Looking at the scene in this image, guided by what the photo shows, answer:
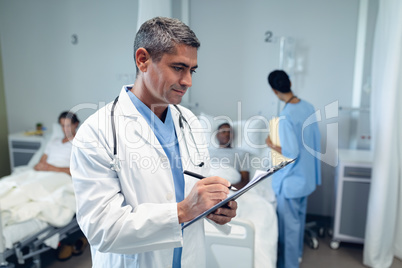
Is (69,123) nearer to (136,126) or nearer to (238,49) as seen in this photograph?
(238,49)

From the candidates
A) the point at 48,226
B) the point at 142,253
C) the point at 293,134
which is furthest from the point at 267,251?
the point at 48,226

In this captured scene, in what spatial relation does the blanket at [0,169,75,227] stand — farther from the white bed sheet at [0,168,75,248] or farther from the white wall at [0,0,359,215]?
the white wall at [0,0,359,215]

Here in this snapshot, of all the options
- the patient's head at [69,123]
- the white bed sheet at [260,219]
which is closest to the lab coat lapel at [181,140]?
the white bed sheet at [260,219]

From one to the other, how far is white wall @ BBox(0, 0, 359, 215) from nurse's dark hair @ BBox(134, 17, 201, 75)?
1437mm

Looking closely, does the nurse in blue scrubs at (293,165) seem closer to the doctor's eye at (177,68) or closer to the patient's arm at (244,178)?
the patient's arm at (244,178)

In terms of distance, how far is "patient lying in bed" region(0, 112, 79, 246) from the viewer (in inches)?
71.4

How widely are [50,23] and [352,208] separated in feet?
11.2

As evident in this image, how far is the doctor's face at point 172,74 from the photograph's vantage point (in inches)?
33.0

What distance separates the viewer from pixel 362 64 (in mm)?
2461

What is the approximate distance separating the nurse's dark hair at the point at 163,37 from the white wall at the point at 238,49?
1.44 m

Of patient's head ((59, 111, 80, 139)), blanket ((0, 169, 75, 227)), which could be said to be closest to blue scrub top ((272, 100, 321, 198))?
blanket ((0, 169, 75, 227))

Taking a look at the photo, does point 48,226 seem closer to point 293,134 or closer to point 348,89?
point 293,134

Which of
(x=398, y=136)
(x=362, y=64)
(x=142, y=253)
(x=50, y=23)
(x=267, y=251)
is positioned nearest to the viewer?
(x=142, y=253)

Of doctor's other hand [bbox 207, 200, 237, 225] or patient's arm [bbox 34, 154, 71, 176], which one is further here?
patient's arm [bbox 34, 154, 71, 176]
